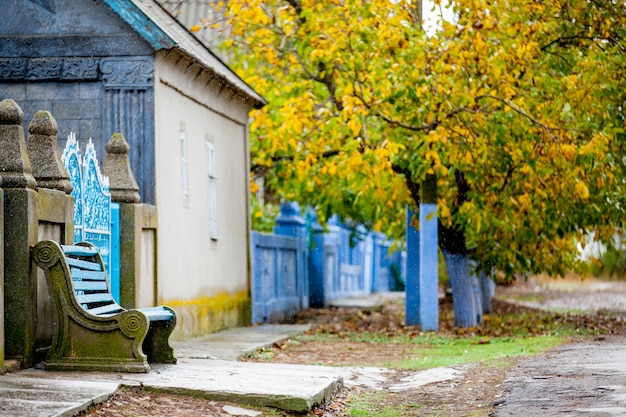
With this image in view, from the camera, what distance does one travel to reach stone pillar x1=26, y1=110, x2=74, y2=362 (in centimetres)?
895

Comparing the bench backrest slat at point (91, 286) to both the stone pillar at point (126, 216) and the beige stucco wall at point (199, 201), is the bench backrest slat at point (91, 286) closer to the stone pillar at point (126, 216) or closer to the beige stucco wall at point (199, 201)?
the stone pillar at point (126, 216)

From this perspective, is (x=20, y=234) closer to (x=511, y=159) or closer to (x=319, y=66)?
(x=511, y=159)

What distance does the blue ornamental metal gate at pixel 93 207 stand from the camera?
10.5 m

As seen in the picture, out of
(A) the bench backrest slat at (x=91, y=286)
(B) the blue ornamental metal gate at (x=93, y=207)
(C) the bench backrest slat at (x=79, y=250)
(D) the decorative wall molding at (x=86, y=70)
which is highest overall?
(D) the decorative wall molding at (x=86, y=70)

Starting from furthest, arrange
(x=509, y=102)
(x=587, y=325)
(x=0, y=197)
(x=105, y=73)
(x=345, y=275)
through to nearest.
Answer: (x=345, y=275) < (x=587, y=325) < (x=509, y=102) < (x=105, y=73) < (x=0, y=197)

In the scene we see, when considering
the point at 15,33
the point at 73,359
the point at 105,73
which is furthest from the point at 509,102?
the point at 73,359

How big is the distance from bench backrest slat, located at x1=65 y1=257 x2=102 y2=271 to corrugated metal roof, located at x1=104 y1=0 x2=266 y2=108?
4339 mm

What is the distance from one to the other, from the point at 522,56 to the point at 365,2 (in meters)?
2.56

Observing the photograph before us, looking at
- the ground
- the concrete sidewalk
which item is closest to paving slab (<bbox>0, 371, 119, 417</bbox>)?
the concrete sidewalk

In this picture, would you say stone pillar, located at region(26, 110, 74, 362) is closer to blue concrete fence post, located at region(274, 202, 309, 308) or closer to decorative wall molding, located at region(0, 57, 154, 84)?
decorative wall molding, located at region(0, 57, 154, 84)

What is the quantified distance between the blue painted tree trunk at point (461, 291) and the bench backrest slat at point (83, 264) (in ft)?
31.1

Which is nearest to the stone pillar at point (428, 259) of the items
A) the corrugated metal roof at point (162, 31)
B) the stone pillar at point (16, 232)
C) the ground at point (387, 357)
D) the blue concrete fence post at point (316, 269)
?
the ground at point (387, 357)

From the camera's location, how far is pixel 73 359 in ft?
28.5

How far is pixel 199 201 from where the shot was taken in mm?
15812
